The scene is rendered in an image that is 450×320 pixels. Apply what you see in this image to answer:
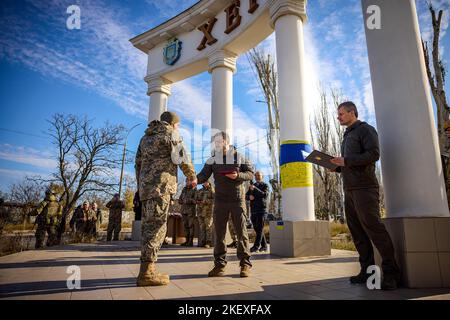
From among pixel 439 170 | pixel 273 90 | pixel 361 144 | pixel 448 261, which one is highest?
pixel 273 90

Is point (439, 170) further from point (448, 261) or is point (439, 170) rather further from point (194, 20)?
point (194, 20)

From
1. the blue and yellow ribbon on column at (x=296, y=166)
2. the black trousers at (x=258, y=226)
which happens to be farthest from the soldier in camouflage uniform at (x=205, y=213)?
the blue and yellow ribbon on column at (x=296, y=166)

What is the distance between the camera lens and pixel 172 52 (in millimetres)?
10414

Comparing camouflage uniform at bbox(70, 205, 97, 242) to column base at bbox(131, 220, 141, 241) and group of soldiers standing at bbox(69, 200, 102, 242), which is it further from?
column base at bbox(131, 220, 141, 241)

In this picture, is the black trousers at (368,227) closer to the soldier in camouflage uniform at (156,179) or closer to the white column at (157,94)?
the soldier in camouflage uniform at (156,179)

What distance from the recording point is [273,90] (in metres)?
13.8

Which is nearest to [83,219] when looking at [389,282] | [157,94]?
[157,94]

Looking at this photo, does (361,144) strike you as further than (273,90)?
No

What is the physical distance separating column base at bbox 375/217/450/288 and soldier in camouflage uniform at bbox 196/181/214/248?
17.8 feet

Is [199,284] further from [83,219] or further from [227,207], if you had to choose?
[83,219]

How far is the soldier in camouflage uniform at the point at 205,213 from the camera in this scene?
25.5 ft
